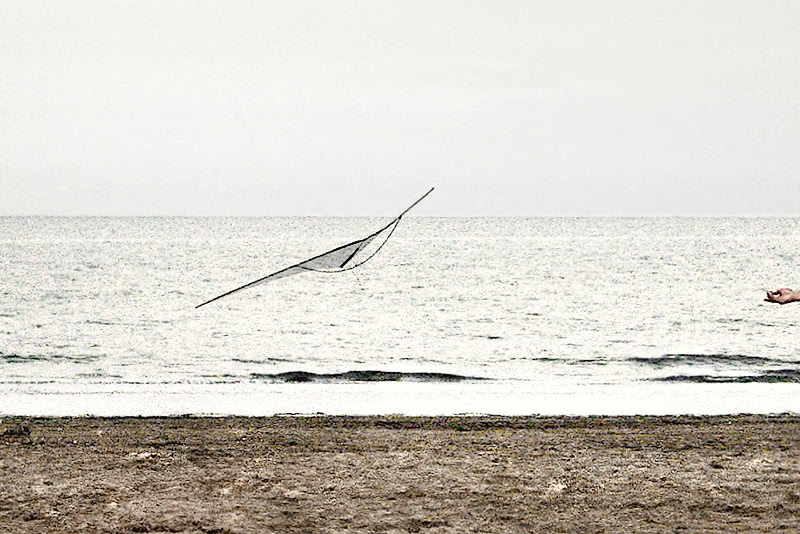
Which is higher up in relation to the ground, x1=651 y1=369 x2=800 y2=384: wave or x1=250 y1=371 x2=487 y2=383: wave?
x1=651 y1=369 x2=800 y2=384: wave

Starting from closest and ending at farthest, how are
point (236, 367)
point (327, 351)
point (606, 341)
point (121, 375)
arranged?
point (121, 375) → point (236, 367) → point (327, 351) → point (606, 341)

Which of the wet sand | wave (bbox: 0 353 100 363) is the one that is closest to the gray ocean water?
wave (bbox: 0 353 100 363)

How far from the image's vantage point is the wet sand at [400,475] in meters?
5.46

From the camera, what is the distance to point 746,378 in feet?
48.4

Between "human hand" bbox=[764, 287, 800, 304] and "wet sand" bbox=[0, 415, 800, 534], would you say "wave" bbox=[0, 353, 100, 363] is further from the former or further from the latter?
"human hand" bbox=[764, 287, 800, 304]

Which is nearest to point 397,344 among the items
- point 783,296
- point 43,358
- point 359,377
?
point 359,377

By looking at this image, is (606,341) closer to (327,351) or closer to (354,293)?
(327,351)

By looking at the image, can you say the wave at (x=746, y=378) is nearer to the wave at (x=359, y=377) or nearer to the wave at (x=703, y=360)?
the wave at (x=703, y=360)

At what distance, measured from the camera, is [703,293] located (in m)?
40.4

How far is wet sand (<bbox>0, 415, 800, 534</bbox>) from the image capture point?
17.9 ft

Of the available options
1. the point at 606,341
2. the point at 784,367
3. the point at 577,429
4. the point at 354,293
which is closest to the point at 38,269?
the point at 354,293

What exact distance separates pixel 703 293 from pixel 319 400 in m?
32.8

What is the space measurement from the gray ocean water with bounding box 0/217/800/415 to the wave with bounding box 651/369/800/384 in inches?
1.7

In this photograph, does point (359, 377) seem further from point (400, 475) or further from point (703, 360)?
point (400, 475)
